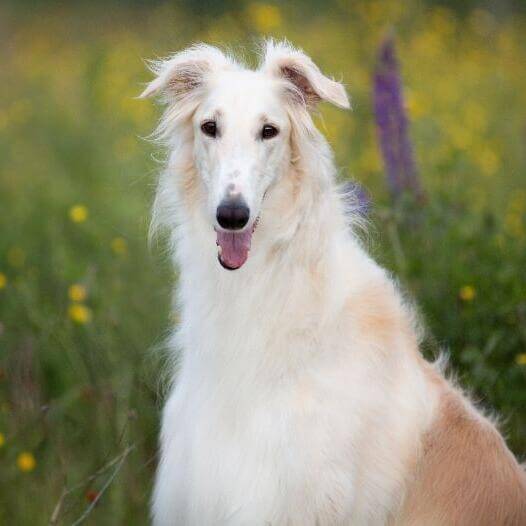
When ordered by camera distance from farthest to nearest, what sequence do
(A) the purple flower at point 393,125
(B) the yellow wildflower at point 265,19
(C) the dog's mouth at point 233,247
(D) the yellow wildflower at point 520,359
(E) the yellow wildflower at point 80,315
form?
(B) the yellow wildflower at point 265,19
(A) the purple flower at point 393,125
(E) the yellow wildflower at point 80,315
(D) the yellow wildflower at point 520,359
(C) the dog's mouth at point 233,247

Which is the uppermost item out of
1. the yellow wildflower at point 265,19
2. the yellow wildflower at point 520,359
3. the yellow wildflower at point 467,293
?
the yellow wildflower at point 265,19

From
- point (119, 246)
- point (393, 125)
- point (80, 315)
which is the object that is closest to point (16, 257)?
point (119, 246)

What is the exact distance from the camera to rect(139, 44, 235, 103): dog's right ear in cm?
355

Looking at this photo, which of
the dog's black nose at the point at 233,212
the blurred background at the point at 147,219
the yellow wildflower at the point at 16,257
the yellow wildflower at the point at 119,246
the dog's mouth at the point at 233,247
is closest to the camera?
the dog's black nose at the point at 233,212

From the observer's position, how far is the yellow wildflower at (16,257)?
661 centimetres

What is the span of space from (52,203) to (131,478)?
3.80 metres

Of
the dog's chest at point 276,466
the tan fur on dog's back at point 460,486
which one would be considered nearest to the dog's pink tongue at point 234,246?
the dog's chest at point 276,466

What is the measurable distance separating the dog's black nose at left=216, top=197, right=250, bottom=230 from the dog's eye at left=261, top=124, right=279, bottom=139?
300 millimetres

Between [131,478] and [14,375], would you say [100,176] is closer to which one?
[14,375]

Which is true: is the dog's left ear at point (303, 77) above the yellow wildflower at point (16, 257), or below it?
above

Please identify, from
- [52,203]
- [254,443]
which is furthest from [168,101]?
[52,203]

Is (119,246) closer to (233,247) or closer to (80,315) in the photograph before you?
(80,315)

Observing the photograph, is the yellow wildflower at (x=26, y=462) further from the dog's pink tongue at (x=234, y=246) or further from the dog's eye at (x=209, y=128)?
the dog's eye at (x=209, y=128)

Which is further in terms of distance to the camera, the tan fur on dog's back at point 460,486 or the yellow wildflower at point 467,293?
the yellow wildflower at point 467,293
